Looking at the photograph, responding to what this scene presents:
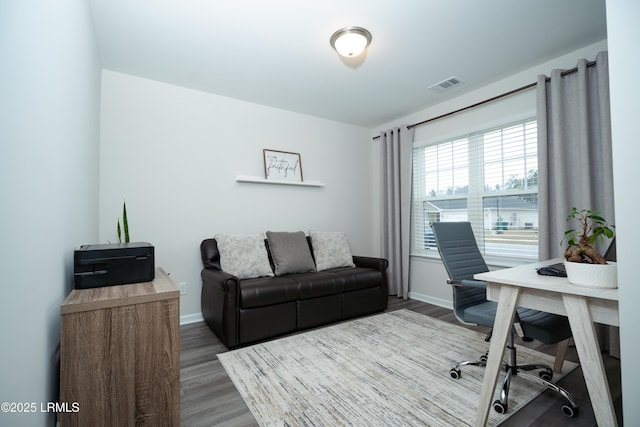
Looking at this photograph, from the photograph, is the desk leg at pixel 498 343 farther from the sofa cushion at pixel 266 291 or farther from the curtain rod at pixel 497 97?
the curtain rod at pixel 497 97

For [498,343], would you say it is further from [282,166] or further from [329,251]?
[282,166]

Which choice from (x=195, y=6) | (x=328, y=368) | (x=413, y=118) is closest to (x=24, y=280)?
(x=328, y=368)

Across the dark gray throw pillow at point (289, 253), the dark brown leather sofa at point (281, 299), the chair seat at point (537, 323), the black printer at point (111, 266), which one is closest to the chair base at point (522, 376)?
the chair seat at point (537, 323)

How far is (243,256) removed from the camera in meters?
2.96

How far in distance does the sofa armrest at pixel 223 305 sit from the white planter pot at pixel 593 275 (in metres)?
2.20

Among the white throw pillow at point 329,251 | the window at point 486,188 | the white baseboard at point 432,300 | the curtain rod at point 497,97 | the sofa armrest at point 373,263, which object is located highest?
the curtain rod at point 497,97

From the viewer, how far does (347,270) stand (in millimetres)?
3352

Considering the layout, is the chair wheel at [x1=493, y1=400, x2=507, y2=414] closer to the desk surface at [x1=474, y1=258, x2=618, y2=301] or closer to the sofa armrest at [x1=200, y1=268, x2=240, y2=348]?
the desk surface at [x1=474, y1=258, x2=618, y2=301]

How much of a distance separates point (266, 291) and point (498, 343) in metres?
1.80

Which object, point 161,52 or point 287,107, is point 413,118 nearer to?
point 287,107

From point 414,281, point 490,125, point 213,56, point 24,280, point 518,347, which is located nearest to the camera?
point 24,280

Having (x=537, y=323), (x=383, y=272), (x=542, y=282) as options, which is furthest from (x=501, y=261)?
(x=542, y=282)

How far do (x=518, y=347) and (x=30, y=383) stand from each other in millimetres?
3035

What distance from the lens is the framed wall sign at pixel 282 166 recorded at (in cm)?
366
